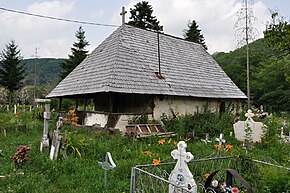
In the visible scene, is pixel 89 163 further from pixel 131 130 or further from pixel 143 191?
pixel 131 130

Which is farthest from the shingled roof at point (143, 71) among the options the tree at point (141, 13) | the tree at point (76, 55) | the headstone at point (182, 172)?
the tree at point (76, 55)

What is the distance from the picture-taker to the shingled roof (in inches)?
492

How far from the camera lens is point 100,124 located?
42.6 feet

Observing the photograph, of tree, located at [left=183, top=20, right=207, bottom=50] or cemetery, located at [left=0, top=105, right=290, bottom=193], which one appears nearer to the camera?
cemetery, located at [left=0, top=105, right=290, bottom=193]

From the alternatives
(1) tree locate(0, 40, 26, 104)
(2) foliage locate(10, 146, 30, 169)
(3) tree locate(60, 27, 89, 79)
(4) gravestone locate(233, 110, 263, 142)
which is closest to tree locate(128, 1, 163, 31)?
(3) tree locate(60, 27, 89, 79)

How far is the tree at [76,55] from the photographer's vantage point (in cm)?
3581

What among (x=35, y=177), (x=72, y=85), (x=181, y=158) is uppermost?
(x=72, y=85)

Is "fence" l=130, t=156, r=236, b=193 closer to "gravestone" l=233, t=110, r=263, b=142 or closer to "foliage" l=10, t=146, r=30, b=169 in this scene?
"foliage" l=10, t=146, r=30, b=169

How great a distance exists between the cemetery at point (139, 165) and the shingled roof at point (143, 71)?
236cm

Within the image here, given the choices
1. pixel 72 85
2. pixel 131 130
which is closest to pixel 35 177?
pixel 131 130

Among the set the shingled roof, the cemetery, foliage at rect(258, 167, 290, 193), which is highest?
the shingled roof

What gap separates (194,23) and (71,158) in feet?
118

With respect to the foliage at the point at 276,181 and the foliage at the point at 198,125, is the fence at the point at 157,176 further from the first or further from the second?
the foliage at the point at 198,125

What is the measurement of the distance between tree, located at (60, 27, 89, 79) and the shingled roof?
19846 mm
